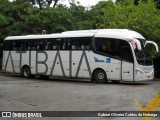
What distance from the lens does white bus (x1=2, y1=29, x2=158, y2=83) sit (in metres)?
23.4

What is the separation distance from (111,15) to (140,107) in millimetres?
22144

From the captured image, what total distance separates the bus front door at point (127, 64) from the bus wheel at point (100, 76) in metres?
1.39

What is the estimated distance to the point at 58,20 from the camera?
36.9 m

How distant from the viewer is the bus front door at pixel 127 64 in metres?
23.3

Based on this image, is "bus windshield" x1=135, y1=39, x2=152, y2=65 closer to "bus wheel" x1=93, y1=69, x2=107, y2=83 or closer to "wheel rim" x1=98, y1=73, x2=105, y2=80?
"bus wheel" x1=93, y1=69, x2=107, y2=83

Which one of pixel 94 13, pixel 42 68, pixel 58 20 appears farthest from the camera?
pixel 94 13

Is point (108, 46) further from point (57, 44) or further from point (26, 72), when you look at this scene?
point (26, 72)

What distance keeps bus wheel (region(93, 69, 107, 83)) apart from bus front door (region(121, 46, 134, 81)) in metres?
1.39

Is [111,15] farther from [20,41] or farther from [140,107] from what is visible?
[140,107]

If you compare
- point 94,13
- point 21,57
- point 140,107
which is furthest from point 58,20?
point 140,107

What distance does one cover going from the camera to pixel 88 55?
25.0 m

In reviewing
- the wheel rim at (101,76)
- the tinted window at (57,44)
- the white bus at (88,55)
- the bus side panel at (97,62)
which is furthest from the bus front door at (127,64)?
the tinted window at (57,44)

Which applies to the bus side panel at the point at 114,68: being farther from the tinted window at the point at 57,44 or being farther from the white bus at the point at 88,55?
the tinted window at the point at 57,44

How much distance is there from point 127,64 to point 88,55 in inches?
113
